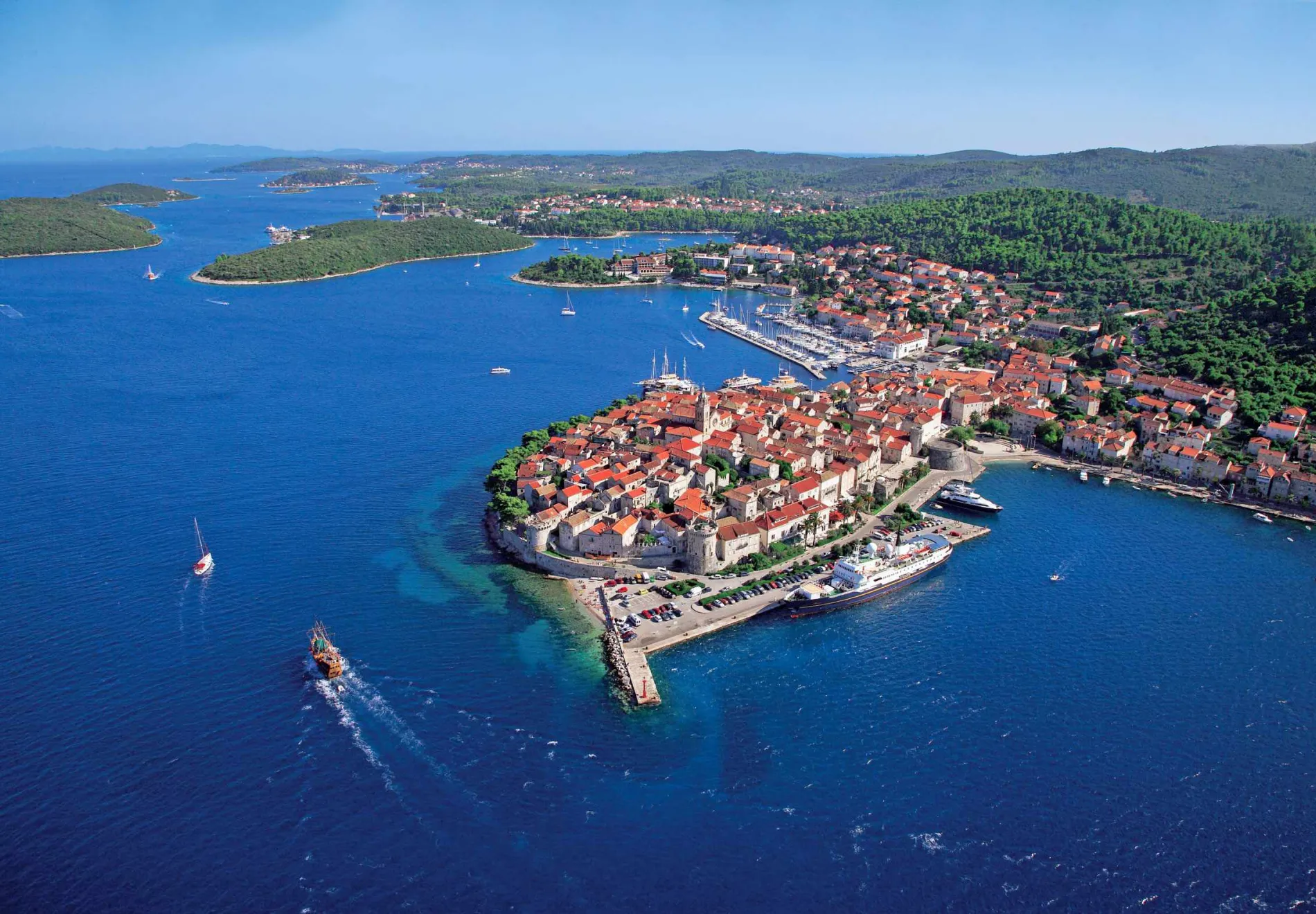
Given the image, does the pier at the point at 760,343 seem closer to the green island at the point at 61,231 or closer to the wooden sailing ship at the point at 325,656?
the wooden sailing ship at the point at 325,656

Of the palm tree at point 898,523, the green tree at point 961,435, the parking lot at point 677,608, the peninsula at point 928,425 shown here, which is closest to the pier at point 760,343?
the peninsula at point 928,425

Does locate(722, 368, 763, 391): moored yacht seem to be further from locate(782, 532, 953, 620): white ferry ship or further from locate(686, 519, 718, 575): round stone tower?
locate(686, 519, 718, 575): round stone tower

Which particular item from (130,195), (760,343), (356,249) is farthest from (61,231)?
(760,343)

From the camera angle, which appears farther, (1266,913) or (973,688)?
(973,688)

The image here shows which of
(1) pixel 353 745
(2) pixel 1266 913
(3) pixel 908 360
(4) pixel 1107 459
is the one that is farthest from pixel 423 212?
(2) pixel 1266 913

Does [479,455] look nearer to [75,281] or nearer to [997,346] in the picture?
[997,346]
